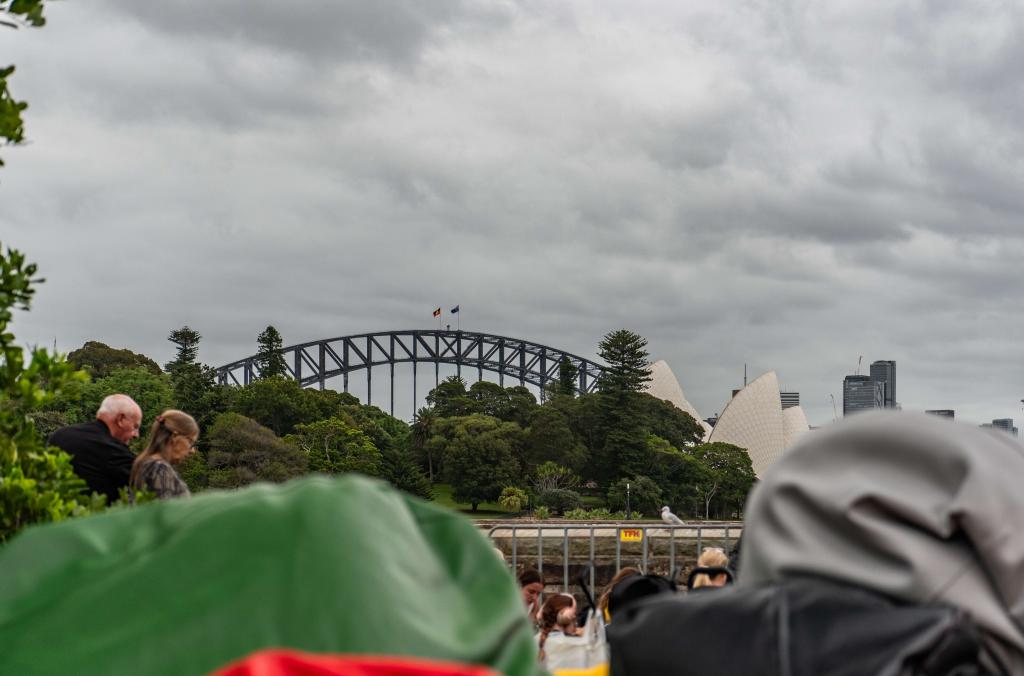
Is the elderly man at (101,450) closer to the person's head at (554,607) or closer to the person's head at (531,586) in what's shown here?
the person's head at (554,607)

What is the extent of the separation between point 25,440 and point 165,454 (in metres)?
1.66

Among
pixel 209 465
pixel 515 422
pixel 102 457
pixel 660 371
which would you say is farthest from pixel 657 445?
pixel 102 457

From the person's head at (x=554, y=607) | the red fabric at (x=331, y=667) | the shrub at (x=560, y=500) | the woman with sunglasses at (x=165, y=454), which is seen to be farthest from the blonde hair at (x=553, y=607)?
the shrub at (x=560, y=500)

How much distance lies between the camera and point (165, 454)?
12.2 ft

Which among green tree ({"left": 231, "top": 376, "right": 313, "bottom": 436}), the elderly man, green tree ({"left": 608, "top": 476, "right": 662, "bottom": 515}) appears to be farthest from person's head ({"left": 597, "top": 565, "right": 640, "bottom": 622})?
green tree ({"left": 231, "top": 376, "right": 313, "bottom": 436})

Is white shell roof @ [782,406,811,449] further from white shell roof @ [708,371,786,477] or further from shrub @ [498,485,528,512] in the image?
shrub @ [498,485,528,512]

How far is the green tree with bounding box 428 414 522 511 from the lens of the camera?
177ft

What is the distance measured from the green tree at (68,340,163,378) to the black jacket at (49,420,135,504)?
182 ft

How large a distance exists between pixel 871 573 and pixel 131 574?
0.60 meters

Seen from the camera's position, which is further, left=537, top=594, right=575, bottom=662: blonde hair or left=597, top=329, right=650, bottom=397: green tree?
left=597, top=329, right=650, bottom=397: green tree

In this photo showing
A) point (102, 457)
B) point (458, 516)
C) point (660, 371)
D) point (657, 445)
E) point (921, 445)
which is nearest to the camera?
point (458, 516)

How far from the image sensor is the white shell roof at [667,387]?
7181cm

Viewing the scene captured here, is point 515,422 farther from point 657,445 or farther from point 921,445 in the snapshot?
point 921,445

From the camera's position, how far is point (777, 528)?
3.20ft
